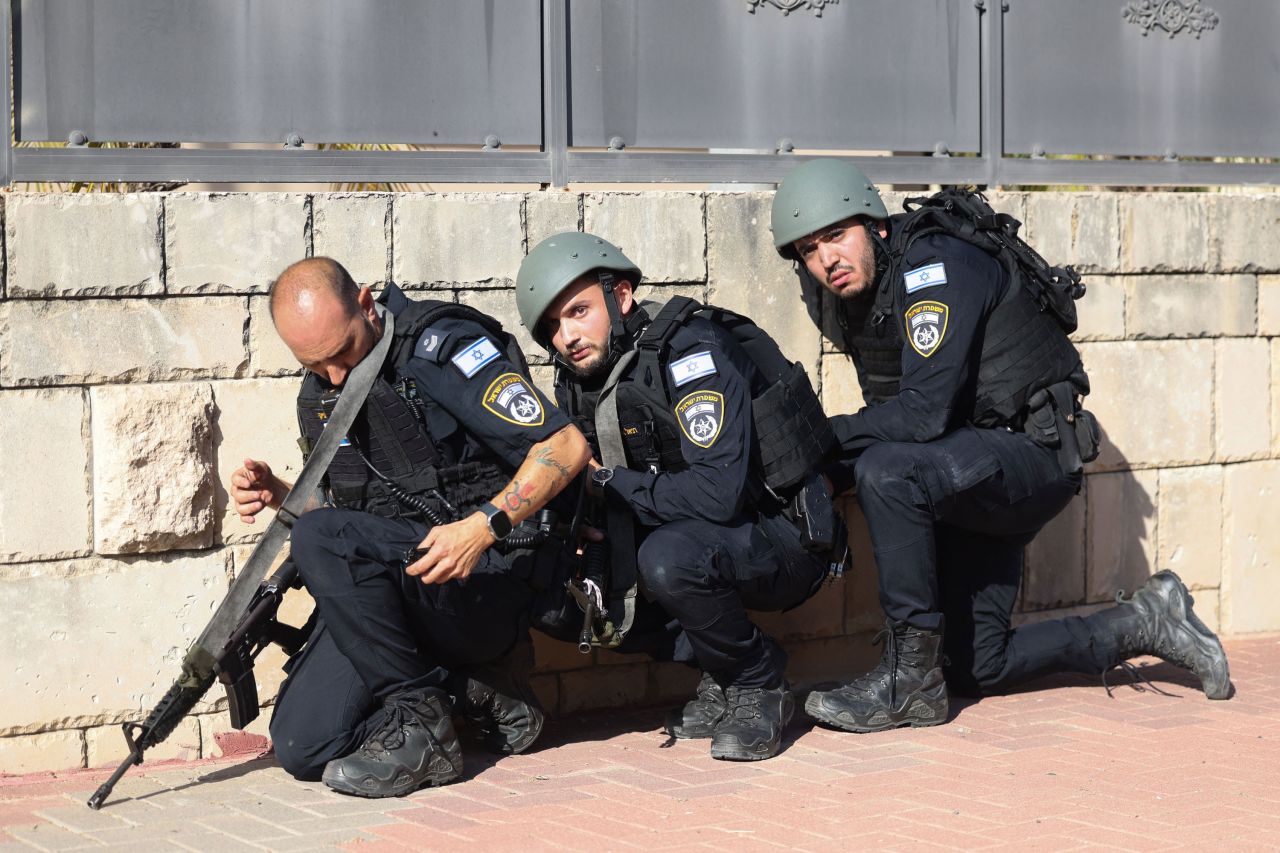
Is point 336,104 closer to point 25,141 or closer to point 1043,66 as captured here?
point 25,141

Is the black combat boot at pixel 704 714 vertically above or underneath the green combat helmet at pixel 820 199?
underneath

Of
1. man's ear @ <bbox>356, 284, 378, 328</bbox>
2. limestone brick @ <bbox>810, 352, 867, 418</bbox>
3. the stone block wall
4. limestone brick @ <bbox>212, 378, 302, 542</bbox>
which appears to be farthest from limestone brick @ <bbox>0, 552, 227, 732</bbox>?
limestone brick @ <bbox>810, 352, 867, 418</bbox>

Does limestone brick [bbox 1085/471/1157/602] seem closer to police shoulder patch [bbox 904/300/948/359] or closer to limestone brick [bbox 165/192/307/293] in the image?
police shoulder patch [bbox 904/300/948/359]

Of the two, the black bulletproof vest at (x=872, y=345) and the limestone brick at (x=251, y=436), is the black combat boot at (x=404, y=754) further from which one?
the black bulletproof vest at (x=872, y=345)

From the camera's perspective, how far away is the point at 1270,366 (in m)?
6.76

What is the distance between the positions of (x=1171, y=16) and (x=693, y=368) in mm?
3416

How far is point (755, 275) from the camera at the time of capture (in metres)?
5.74

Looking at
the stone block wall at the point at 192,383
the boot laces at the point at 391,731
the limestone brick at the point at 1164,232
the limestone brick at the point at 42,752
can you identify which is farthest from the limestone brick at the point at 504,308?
the limestone brick at the point at 1164,232

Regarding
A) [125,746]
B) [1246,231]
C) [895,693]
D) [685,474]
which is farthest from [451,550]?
[1246,231]

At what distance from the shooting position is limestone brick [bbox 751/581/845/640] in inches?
229

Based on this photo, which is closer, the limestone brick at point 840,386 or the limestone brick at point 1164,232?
the limestone brick at point 840,386

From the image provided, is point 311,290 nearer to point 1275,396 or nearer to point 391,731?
point 391,731

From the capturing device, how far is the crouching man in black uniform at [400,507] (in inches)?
175

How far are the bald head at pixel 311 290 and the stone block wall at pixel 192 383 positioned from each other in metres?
0.57
